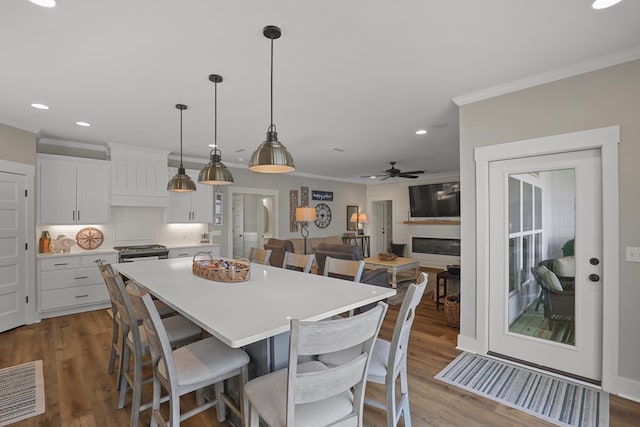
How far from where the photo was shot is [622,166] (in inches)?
90.7

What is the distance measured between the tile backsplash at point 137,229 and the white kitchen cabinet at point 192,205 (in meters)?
0.24

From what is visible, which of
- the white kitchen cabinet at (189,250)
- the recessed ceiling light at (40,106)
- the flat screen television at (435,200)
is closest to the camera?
the recessed ceiling light at (40,106)

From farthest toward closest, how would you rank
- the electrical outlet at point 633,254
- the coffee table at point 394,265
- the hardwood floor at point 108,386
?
the coffee table at point 394,265 < the electrical outlet at point 633,254 < the hardwood floor at point 108,386

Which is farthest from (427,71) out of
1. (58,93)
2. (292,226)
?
(292,226)

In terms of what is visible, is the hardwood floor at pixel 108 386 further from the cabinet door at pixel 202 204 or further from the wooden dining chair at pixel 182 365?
the cabinet door at pixel 202 204

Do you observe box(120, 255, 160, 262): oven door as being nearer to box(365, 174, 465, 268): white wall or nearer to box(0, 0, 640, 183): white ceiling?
box(0, 0, 640, 183): white ceiling

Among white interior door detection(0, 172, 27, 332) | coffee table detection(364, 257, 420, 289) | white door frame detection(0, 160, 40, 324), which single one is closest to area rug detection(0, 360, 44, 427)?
white interior door detection(0, 172, 27, 332)

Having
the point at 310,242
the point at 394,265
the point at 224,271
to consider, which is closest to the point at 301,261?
the point at 224,271

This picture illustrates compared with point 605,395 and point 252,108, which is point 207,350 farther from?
point 605,395

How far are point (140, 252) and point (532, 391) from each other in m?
5.02

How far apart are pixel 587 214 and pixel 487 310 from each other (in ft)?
3.80

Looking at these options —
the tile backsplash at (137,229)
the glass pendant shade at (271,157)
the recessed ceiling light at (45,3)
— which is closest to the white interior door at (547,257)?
the glass pendant shade at (271,157)

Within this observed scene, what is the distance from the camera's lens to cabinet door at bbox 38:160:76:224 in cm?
428

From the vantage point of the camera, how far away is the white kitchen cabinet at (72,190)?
4.30m
